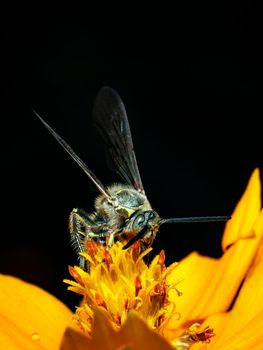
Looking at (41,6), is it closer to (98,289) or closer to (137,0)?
(137,0)

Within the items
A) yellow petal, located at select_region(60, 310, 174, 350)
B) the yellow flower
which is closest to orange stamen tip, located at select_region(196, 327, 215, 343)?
the yellow flower

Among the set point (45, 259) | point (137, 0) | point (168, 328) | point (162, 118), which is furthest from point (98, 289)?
point (137, 0)

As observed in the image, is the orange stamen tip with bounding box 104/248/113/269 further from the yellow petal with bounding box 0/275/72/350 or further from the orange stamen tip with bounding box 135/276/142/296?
the yellow petal with bounding box 0/275/72/350

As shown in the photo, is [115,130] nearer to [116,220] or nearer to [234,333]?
[116,220]

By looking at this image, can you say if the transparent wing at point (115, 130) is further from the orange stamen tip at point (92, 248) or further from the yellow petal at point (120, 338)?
the yellow petal at point (120, 338)

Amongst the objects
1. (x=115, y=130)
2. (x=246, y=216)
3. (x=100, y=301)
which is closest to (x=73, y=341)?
(x=100, y=301)

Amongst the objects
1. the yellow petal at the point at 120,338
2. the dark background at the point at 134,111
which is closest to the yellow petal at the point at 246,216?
the yellow petal at the point at 120,338
